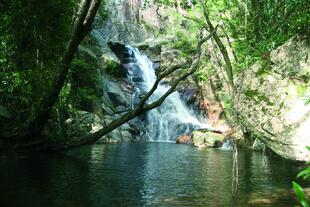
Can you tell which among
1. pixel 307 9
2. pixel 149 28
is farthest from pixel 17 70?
pixel 149 28

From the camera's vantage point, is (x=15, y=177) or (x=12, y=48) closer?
(x=15, y=177)

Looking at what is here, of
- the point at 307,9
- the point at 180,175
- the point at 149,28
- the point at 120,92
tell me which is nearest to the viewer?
the point at 307,9

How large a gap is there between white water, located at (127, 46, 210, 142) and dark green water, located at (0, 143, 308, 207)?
20.1m

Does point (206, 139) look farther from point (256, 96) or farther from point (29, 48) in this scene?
point (29, 48)

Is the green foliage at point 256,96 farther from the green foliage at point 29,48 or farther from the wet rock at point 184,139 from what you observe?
the wet rock at point 184,139

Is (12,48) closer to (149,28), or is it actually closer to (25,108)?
(25,108)

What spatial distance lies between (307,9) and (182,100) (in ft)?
102

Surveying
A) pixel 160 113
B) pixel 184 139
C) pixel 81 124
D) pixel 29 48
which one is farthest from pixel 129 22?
pixel 29 48

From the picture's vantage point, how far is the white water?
127 feet

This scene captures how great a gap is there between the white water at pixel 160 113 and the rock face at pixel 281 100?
2507 centimetres

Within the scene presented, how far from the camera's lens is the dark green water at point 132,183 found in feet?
33.7

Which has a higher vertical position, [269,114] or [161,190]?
[269,114]

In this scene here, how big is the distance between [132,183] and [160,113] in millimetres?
28189

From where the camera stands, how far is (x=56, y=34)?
1531cm
